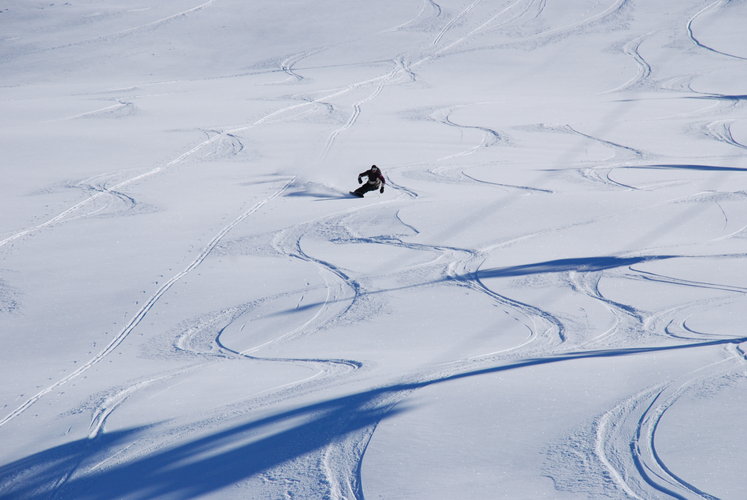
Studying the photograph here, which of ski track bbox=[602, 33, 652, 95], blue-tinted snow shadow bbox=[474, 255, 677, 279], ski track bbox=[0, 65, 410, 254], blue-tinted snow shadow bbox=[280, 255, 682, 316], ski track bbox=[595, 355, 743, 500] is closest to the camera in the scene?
ski track bbox=[595, 355, 743, 500]

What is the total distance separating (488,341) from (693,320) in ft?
5.97

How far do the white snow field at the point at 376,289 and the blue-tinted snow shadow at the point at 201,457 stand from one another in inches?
0.8

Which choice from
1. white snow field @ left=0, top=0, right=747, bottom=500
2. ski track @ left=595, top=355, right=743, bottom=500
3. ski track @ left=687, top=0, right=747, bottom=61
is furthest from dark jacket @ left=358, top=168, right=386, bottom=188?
ski track @ left=687, top=0, right=747, bottom=61

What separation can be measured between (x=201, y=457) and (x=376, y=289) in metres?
4.48

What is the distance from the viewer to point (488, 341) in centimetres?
802

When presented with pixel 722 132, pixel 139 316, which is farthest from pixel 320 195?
pixel 722 132

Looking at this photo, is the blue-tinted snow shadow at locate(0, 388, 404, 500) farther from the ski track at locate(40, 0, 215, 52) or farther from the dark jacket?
the ski track at locate(40, 0, 215, 52)

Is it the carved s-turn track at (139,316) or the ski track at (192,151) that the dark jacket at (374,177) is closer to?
the carved s-turn track at (139,316)

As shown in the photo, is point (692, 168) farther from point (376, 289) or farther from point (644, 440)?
point (644, 440)

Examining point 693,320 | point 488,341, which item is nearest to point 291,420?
point 488,341

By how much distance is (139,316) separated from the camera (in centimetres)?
930

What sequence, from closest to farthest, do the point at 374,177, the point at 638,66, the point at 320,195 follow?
the point at 374,177 → the point at 320,195 → the point at 638,66

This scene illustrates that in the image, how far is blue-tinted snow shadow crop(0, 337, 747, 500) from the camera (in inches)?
207

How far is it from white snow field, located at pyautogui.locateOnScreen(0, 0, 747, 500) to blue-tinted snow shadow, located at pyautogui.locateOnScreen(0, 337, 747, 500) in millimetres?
20
